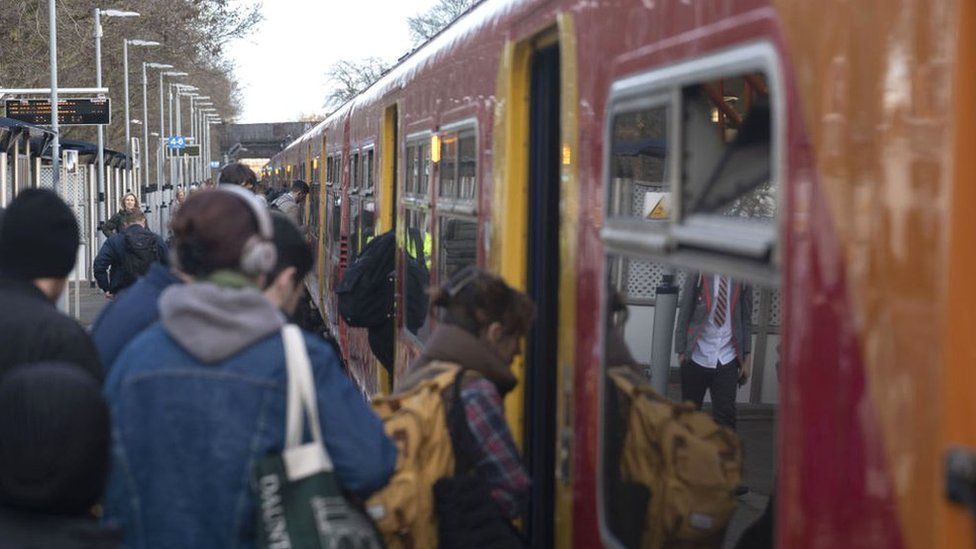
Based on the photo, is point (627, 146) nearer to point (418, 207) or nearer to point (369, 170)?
point (418, 207)

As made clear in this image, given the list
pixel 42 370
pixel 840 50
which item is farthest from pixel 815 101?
pixel 42 370

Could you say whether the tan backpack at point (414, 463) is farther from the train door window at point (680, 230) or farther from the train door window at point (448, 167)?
the train door window at point (448, 167)

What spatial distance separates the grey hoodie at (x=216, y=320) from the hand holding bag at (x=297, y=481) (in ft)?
0.18

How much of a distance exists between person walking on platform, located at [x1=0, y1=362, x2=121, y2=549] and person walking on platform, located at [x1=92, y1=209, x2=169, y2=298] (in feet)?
33.0

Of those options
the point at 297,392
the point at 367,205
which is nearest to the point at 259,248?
the point at 297,392

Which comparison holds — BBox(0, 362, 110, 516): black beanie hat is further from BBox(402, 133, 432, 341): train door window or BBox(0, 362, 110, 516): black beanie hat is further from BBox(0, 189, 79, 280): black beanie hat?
BBox(402, 133, 432, 341): train door window

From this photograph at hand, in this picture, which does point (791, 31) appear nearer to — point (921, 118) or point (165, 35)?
point (921, 118)

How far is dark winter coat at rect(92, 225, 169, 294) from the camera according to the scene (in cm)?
1358

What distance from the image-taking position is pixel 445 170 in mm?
6770

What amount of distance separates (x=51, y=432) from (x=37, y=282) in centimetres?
73

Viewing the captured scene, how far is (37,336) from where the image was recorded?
3.73 m

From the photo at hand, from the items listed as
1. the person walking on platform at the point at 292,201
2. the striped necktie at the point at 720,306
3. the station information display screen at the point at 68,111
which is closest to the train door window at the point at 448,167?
the striped necktie at the point at 720,306

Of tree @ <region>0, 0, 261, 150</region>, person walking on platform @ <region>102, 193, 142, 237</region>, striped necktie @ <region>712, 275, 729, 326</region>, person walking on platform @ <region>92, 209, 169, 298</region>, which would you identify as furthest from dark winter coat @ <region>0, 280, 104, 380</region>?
tree @ <region>0, 0, 261, 150</region>

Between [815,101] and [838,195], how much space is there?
0.17m
